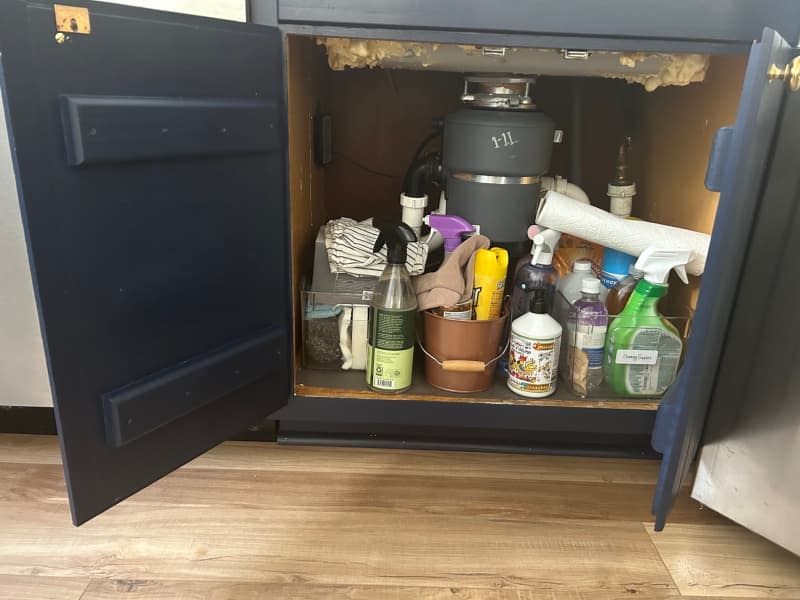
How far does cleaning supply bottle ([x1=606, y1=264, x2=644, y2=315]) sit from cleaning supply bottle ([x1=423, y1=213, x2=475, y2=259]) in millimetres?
284

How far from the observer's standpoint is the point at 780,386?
2.97 ft

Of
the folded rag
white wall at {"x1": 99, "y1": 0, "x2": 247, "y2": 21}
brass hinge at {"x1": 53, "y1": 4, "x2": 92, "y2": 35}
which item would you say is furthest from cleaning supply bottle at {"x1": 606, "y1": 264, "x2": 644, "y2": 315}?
brass hinge at {"x1": 53, "y1": 4, "x2": 92, "y2": 35}

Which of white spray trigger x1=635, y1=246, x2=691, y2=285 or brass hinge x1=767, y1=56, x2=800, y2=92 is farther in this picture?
white spray trigger x1=635, y1=246, x2=691, y2=285

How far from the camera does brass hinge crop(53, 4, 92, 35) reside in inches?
24.3

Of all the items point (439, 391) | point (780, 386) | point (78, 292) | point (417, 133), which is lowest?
point (439, 391)

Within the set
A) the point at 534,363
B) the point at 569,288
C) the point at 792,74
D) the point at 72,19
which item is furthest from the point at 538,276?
Answer: the point at 72,19

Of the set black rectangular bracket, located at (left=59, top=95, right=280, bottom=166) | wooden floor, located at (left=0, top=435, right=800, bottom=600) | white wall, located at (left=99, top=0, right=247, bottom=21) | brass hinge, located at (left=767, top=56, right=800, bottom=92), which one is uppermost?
white wall, located at (left=99, top=0, right=247, bottom=21)

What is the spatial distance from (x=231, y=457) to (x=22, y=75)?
2.39ft

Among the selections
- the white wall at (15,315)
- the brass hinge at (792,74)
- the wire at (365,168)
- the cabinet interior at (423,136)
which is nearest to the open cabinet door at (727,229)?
the brass hinge at (792,74)

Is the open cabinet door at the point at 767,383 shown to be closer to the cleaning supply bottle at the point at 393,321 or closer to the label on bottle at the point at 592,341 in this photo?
the label on bottle at the point at 592,341

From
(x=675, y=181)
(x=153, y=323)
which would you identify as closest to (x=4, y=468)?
(x=153, y=323)

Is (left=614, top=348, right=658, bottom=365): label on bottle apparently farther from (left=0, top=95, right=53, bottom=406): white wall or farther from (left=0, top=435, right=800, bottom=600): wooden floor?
(left=0, top=95, right=53, bottom=406): white wall

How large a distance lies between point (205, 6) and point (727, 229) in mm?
739

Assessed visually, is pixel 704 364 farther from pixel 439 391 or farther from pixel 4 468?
pixel 4 468
